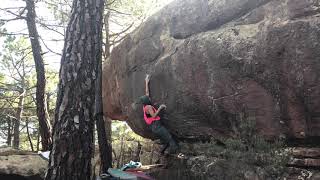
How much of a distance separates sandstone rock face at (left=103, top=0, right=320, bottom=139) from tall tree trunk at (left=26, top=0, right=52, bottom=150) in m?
3.25

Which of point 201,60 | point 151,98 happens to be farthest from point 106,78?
point 201,60

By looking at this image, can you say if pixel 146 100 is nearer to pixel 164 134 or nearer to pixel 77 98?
pixel 164 134

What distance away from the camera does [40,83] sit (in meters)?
12.5

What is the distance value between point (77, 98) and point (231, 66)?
12.6ft

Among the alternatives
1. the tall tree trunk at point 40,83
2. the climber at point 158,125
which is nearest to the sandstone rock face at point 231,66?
the climber at point 158,125

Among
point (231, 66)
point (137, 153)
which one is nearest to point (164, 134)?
point (231, 66)

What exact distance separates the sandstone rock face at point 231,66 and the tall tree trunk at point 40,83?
3.25 meters

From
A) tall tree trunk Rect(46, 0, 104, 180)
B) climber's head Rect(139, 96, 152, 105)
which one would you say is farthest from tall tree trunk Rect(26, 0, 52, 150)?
tall tree trunk Rect(46, 0, 104, 180)

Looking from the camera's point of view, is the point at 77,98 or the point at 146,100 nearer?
the point at 77,98

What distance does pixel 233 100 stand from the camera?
754cm

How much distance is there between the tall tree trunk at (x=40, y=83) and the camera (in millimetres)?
12125

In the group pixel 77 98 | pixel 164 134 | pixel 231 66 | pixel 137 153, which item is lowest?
pixel 137 153

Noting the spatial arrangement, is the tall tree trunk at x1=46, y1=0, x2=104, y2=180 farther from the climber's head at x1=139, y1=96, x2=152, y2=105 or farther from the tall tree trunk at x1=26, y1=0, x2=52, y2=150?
the tall tree trunk at x1=26, y1=0, x2=52, y2=150

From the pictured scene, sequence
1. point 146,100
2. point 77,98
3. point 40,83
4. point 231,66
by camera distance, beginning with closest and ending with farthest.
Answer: point 77,98, point 231,66, point 146,100, point 40,83
